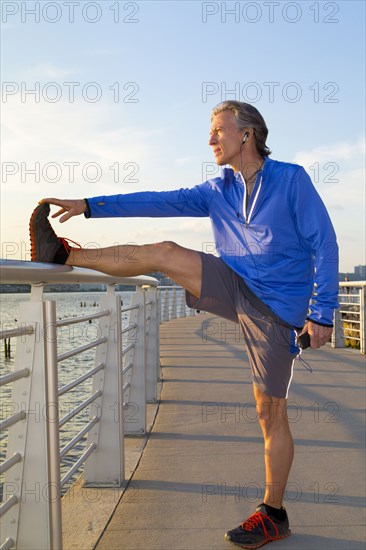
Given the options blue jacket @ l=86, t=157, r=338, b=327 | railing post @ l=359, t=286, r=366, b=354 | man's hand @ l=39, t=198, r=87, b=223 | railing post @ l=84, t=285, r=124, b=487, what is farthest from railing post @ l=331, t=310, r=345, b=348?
man's hand @ l=39, t=198, r=87, b=223

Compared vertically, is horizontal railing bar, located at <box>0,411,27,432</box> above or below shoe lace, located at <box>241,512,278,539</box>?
above

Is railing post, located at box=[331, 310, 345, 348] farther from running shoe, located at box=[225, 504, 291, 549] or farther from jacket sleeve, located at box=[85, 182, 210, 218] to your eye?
running shoe, located at box=[225, 504, 291, 549]

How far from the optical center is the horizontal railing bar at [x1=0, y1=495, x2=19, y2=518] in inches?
82.9

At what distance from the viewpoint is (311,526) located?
2.84 m

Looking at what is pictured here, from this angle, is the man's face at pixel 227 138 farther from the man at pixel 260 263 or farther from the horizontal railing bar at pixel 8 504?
the horizontal railing bar at pixel 8 504

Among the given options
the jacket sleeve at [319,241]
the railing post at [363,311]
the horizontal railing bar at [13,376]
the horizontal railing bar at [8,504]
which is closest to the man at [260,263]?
the jacket sleeve at [319,241]

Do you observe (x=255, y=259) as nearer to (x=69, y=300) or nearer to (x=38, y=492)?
(x=38, y=492)

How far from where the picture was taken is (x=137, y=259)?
2.60m

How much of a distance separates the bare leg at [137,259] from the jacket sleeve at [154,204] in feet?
1.26

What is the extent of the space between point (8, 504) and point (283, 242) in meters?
1.40

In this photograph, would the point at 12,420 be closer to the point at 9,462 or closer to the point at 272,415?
the point at 9,462

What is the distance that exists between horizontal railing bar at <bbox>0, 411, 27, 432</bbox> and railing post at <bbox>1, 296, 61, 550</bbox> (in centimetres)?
2

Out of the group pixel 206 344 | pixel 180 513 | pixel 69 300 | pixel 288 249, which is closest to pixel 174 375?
pixel 206 344

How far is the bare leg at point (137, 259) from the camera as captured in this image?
2.59 metres
